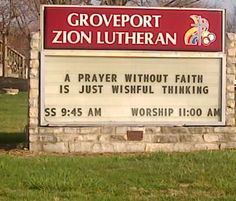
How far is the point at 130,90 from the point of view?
45.6 ft

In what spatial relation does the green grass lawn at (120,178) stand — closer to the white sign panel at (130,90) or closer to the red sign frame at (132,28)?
the white sign panel at (130,90)

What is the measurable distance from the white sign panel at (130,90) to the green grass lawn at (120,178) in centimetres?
140

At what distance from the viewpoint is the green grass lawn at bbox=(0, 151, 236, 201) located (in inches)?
351

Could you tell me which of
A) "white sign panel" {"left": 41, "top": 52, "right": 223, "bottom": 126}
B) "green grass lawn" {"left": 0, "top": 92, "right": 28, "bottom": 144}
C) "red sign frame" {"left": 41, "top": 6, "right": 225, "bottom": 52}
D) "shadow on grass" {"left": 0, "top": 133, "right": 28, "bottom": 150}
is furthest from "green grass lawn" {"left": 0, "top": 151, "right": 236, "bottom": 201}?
"green grass lawn" {"left": 0, "top": 92, "right": 28, "bottom": 144}

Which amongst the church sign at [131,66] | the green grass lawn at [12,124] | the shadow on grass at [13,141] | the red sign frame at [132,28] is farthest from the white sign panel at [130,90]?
the green grass lawn at [12,124]

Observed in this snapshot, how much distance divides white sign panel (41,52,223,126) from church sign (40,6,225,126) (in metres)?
0.02

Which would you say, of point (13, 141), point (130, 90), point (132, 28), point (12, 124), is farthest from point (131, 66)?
point (12, 124)

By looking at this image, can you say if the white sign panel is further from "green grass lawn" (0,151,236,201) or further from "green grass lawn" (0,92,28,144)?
"green grass lawn" (0,92,28,144)

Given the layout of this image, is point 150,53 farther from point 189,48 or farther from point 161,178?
point 161,178

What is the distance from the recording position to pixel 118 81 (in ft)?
45.6

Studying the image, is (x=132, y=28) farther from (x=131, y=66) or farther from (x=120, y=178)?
(x=120, y=178)

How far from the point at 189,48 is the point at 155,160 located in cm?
302

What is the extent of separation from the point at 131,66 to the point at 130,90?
477 mm

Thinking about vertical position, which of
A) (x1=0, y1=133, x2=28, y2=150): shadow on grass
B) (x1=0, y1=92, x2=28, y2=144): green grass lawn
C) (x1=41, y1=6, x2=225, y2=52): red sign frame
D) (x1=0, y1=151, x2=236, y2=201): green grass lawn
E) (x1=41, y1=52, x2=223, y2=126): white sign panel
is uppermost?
(x1=41, y1=6, x2=225, y2=52): red sign frame
